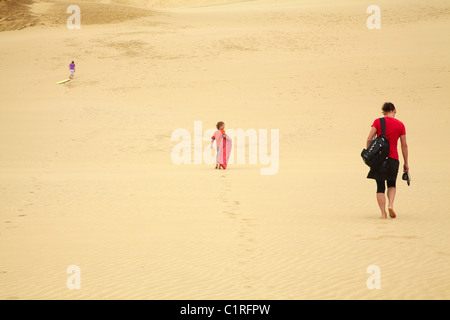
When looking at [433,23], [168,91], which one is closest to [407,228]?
[168,91]

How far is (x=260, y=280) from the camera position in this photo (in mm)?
5691

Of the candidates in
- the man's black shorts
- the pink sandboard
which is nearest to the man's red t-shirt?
the man's black shorts

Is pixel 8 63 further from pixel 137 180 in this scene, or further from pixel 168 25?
pixel 137 180

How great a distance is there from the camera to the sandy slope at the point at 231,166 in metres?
6.11

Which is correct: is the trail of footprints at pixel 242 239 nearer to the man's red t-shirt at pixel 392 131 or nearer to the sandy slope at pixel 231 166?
the sandy slope at pixel 231 166

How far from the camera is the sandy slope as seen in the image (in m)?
6.11

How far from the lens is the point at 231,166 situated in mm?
18688

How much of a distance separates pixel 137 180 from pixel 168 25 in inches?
1368

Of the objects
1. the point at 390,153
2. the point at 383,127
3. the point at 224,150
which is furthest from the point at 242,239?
the point at 224,150

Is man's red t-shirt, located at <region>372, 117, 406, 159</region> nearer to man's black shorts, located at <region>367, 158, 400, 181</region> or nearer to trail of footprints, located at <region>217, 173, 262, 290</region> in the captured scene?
man's black shorts, located at <region>367, 158, 400, 181</region>

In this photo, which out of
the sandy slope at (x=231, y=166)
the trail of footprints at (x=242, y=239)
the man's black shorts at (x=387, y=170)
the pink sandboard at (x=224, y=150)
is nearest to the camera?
Answer: the trail of footprints at (x=242, y=239)

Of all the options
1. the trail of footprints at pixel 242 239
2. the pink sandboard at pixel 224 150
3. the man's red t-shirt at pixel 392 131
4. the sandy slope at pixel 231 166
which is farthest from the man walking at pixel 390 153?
the pink sandboard at pixel 224 150

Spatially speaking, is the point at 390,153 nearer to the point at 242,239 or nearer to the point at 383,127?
the point at 383,127

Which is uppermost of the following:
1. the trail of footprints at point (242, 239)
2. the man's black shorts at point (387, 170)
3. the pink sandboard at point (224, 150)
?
the pink sandboard at point (224, 150)
